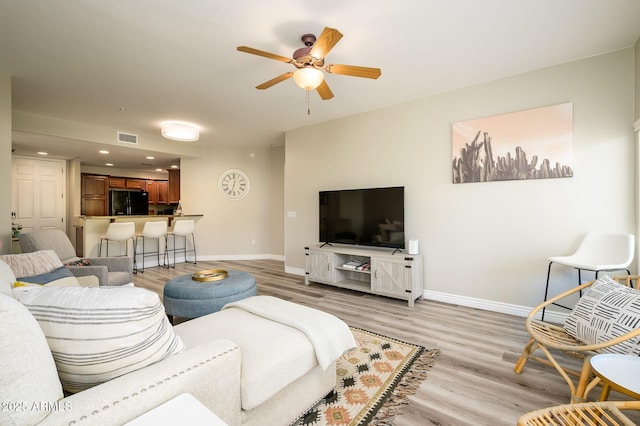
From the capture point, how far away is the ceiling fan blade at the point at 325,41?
197cm

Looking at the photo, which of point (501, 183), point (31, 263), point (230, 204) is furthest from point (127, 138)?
point (501, 183)

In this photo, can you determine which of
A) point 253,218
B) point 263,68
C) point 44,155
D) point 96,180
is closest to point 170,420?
point 263,68

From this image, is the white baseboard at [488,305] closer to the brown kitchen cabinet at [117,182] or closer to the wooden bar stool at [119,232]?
the wooden bar stool at [119,232]

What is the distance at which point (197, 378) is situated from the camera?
3.43 feet

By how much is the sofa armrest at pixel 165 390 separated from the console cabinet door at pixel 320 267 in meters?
3.05

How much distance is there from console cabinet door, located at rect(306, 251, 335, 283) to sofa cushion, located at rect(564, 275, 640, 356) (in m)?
2.72

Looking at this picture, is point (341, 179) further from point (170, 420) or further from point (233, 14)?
point (170, 420)

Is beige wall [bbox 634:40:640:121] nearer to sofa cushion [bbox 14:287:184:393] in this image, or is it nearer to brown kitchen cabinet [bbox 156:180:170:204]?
sofa cushion [bbox 14:287:184:393]

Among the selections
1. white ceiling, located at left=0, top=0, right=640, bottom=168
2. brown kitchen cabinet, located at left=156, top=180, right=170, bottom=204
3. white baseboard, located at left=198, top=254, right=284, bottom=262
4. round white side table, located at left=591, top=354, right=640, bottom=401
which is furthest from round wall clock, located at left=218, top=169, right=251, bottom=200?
round white side table, located at left=591, top=354, right=640, bottom=401

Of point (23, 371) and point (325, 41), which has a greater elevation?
point (325, 41)

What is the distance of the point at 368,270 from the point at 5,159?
4262 millimetres

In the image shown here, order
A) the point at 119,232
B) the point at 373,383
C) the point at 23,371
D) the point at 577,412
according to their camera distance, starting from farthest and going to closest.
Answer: the point at 119,232 < the point at 373,383 < the point at 577,412 < the point at 23,371

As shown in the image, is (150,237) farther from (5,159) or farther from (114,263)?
(5,159)

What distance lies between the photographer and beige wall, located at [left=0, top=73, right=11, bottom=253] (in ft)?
9.97
